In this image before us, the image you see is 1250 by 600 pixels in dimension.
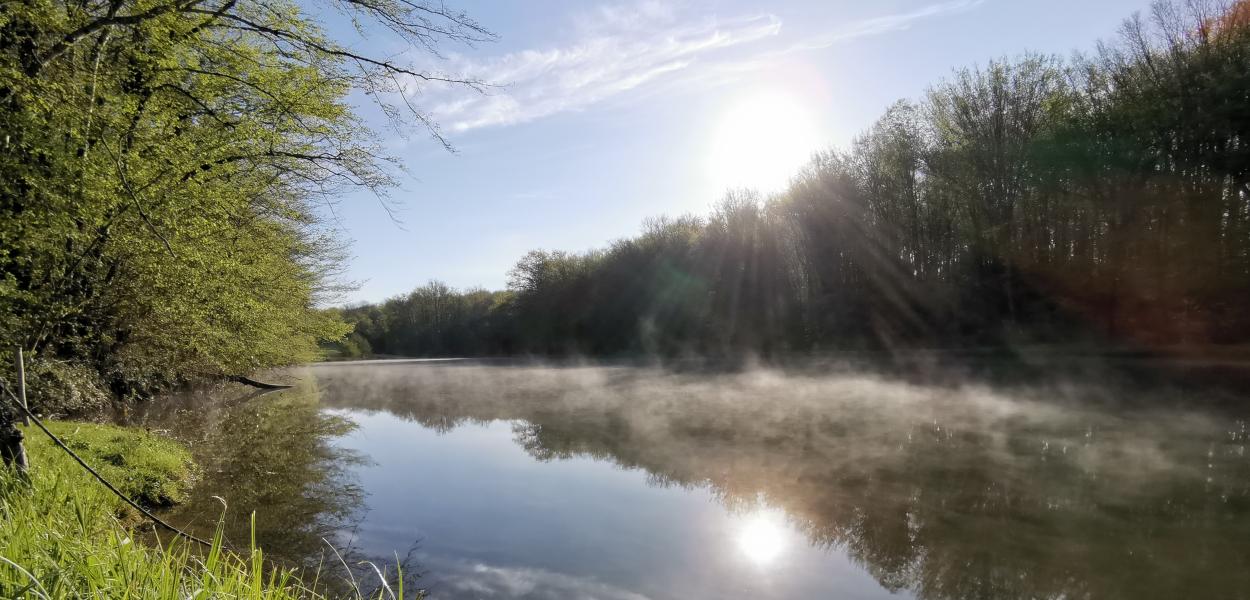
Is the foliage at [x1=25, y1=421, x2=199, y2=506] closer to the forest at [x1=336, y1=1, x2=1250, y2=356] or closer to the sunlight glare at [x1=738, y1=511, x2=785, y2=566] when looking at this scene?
the sunlight glare at [x1=738, y1=511, x2=785, y2=566]

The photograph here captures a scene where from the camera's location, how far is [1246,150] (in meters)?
19.2

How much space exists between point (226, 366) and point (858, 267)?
28162 millimetres

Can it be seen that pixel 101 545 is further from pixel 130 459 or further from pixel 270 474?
pixel 270 474

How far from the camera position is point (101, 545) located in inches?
117

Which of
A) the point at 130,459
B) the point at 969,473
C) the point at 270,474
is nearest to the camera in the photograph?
the point at 130,459

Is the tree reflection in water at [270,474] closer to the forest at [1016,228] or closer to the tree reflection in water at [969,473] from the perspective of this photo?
the tree reflection in water at [969,473]

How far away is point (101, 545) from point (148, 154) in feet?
18.2

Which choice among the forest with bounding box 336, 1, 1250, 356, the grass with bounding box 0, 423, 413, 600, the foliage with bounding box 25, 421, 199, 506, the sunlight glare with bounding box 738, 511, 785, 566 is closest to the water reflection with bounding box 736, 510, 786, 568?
the sunlight glare with bounding box 738, 511, 785, 566

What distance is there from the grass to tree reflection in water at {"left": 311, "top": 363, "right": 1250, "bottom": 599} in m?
4.55

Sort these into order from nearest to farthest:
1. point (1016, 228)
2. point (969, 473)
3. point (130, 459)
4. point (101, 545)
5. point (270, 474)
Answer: point (101, 545), point (130, 459), point (969, 473), point (270, 474), point (1016, 228)

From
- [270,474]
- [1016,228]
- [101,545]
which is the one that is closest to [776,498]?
[101,545]

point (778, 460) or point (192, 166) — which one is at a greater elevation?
point (192, 166)

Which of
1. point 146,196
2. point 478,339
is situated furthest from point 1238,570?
point 478,339

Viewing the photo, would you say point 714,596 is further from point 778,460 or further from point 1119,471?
point 1119,471
